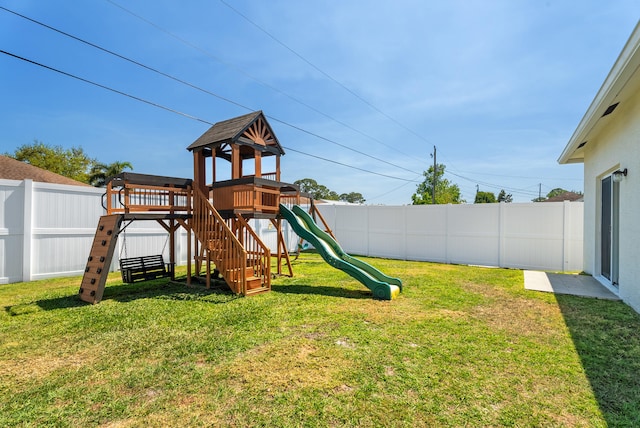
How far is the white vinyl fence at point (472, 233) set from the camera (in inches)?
367

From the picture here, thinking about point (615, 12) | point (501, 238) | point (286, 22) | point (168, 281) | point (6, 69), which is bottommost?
Answer: point (168, 281)

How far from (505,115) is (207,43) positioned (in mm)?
14319

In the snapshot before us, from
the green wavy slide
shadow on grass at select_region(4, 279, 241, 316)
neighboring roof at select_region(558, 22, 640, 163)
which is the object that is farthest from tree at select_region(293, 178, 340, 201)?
neighboring roof at select_region(558, 22, 640, 163)

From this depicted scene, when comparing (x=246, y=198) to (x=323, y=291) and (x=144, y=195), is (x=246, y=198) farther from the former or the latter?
(x=323, y=291)

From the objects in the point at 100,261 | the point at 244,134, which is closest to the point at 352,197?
the point at 244,134

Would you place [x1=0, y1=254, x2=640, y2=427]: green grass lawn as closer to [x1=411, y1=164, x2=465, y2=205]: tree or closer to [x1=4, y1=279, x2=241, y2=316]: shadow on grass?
[x1=4, y1=279, x2=241, y2=316]: shadow on grass

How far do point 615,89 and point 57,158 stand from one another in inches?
1413

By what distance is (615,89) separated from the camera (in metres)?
4.51

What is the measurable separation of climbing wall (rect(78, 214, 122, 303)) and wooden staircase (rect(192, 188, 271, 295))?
5.07 ft

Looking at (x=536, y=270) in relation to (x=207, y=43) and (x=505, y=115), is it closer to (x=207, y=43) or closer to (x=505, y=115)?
(x=505, y=115)

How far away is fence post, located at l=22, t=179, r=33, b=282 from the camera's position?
7.36 meters

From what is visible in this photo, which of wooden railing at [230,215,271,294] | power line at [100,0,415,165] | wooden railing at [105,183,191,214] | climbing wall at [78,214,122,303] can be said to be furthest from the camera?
power line at [100,0,415,165]

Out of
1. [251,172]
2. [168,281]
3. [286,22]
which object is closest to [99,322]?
[168,281]

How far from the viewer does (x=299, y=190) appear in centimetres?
880
